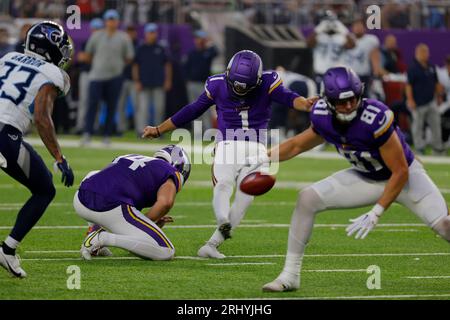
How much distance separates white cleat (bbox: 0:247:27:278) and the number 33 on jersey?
34.1 inches

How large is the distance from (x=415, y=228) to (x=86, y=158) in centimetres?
783

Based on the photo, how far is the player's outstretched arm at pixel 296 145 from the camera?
25.4 feet

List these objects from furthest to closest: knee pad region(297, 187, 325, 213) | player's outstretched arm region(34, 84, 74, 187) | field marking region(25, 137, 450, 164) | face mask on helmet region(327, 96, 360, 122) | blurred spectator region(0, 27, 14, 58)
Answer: blurred spectator region(0, 27, 14, 58), field marking region(25, 137, 450, 164), player's outstretched arm region(34, 84, 74, 187), knee pad region(297, 187, 325, 213), face mask on helmet region(327, 96, 360, 122)

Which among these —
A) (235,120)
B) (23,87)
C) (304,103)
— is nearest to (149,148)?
(235,120)

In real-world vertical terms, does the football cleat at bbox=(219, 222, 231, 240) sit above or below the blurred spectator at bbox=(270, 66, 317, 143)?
above

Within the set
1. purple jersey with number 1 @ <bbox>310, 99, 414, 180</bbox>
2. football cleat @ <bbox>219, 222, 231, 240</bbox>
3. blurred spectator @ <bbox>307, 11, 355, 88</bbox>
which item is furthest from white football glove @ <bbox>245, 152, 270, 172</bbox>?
blurred spectator @ <bbox>307, 11, 355, 88</bbox>

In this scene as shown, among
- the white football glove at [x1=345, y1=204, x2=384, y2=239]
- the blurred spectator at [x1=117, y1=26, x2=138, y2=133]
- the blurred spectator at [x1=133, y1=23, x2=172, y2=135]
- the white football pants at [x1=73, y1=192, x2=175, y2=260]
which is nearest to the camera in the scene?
the white football glove at [x1=345, y1=204, x2=384, y2=239]

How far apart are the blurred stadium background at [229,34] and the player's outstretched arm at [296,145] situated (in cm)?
1391

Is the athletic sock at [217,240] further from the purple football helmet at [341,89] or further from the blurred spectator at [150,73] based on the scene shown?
the blurred spectator at [150,73]

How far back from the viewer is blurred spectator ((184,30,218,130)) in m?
22.8

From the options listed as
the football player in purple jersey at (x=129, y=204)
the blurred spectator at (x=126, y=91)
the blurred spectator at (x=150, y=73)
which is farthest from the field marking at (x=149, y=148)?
the football player in purple jersey at (x=129, y=204)

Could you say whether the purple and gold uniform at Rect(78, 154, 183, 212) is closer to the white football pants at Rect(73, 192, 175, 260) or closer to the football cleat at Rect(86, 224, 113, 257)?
the white football pants at Rect(73, 192, 175, 260)

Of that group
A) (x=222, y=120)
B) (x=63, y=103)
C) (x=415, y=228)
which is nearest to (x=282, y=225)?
(x=415, y=228)
